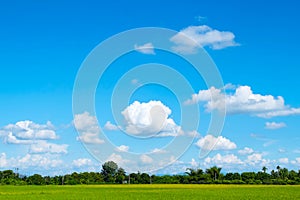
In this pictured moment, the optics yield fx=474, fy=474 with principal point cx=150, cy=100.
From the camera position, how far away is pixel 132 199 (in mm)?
42312

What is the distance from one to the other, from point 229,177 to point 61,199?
7641cm

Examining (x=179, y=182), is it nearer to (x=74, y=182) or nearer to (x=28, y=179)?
(x=74, y=182)

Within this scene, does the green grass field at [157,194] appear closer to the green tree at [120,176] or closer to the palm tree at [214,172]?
the palm tree at [214,172]

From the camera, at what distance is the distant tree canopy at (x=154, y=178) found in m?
112

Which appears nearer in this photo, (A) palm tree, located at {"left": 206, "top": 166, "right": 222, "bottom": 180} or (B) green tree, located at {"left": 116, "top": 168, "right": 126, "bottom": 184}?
(A) palm tree, located at {"left": 206, "top": 166, "right": 222, "bottom": 180}

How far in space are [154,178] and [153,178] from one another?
50cm

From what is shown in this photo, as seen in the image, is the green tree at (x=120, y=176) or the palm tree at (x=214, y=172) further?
the green tree at (x=120, y=176)

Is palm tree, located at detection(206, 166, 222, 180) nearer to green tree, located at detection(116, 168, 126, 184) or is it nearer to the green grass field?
green tree, located at detection(116, 168, 126, 184)

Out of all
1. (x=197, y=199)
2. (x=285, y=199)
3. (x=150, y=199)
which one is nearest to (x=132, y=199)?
(x=150, y=199)

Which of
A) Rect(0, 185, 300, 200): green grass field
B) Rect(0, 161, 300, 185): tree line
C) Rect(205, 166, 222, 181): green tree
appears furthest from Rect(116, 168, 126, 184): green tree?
Rect(0, 185, 300, 200): green grass field

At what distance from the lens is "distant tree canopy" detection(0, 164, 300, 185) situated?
112188 mm

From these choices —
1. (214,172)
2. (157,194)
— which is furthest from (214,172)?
(157,194)

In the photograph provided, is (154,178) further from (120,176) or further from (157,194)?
(157,194)

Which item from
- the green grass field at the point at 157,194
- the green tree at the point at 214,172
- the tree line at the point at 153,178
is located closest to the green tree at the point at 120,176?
the tree line at the point at 153,178
